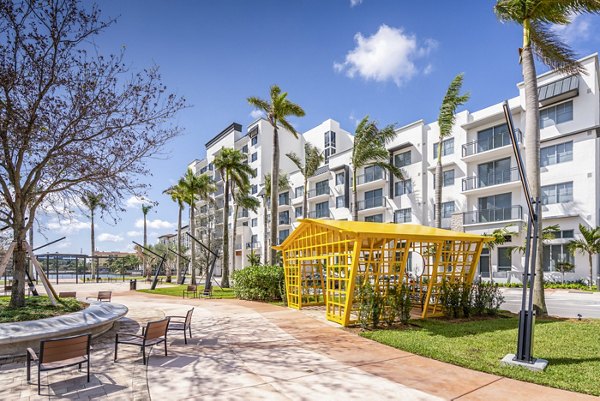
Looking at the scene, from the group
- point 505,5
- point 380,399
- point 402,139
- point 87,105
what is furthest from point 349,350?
point 402,139

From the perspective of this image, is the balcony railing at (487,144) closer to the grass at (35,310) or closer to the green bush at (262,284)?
the green bush at (262,284)

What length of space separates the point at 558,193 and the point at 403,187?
43.0 ft

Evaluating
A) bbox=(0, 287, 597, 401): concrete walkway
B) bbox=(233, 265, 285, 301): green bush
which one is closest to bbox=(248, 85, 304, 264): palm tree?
bbox=(233, 265, 285, 301): green bush

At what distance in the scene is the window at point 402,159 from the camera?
121 feet

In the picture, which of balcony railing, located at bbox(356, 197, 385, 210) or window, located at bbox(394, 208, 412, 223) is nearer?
window, located at bbox(394, 208, 412, 223)

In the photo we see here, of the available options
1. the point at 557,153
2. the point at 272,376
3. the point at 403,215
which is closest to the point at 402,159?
the point at 403,215

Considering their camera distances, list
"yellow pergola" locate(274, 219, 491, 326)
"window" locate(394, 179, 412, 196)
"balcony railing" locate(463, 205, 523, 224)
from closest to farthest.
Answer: "yellow pergola" locate(274, 219, 491, 326), "balcony railing" locate(463, 205, 523, 224), "window" locate(394, 179, 412, 196)

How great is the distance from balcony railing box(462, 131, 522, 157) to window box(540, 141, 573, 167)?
2141 millimetres

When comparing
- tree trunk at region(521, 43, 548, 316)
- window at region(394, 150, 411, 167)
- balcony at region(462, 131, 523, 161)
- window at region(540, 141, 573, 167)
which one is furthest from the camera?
window at region(394, 150, 411, 167)

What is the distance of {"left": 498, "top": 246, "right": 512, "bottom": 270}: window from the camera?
29.8 metres

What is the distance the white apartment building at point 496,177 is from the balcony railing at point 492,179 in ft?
0.25

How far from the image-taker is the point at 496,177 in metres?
30.8

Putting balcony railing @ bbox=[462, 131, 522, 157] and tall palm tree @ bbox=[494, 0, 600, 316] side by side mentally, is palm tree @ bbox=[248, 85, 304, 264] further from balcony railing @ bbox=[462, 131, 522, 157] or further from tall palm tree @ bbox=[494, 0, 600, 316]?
balcony railing @ bbox=[462, 131, 522, 157]

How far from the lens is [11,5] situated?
9656 millimetres
